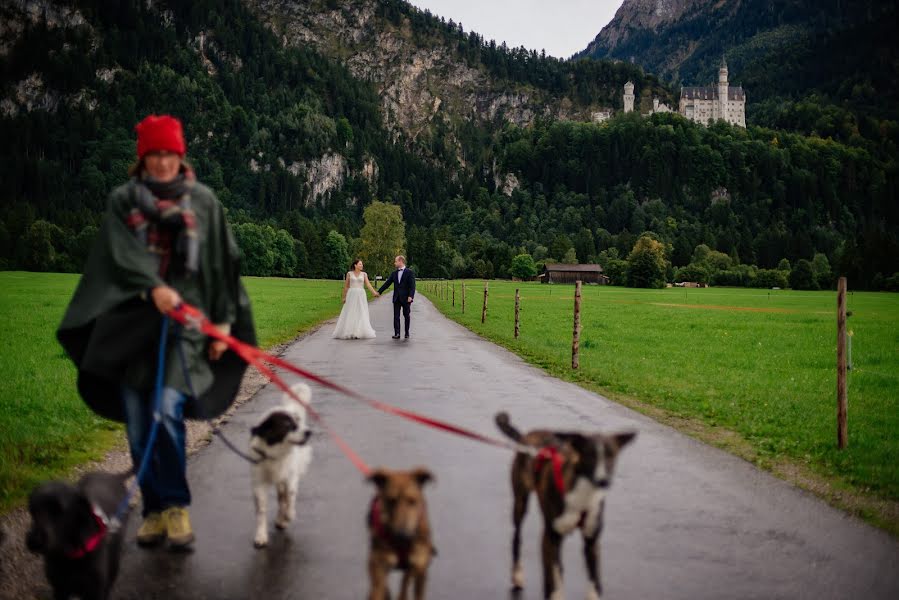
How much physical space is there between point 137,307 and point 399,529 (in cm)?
270

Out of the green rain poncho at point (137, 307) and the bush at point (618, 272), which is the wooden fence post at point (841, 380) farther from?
the bush at point (618, 272)

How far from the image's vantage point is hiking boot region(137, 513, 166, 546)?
5.15 meters

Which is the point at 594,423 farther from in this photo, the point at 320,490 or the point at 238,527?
the point at 238,527

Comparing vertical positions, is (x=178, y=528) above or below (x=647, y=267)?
below

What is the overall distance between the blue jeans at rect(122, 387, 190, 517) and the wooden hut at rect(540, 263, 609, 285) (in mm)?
165222

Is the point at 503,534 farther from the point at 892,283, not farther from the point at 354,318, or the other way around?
the point at 892,283

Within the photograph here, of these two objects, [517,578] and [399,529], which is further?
[517,578]

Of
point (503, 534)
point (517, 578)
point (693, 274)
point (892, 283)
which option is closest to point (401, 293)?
point (503, 534)

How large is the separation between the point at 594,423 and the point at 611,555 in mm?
4900

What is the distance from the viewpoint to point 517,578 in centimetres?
456

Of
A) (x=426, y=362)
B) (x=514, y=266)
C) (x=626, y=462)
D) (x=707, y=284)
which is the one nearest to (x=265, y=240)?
(x=514, y=266)

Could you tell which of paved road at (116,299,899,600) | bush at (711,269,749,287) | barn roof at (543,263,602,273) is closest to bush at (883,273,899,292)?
bush at (711,269,749,287)

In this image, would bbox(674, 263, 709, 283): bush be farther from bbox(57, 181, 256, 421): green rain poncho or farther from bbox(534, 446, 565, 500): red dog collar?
bbox(534, 446, 565, 500): red dog collar

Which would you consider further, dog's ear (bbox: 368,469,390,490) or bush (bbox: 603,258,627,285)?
bush (bbox: 603,258,627,285)
